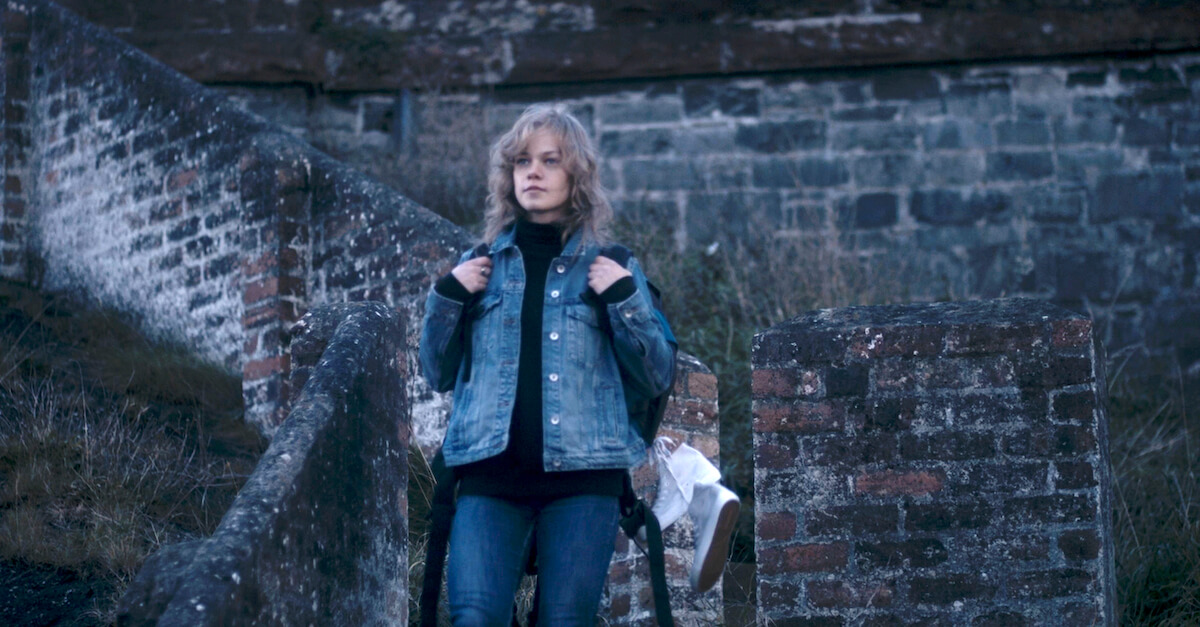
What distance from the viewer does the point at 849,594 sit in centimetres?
310

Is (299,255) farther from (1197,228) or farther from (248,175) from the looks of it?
(1197,228)

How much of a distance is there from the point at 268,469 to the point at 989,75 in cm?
701

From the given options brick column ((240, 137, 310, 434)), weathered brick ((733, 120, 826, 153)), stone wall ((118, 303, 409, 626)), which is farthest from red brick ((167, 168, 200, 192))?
weathered brick ((733, 120, 826, 153))

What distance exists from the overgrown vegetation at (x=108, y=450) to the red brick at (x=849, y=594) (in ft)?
6.82

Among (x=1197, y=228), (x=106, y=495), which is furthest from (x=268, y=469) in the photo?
(x=1197, y=228)

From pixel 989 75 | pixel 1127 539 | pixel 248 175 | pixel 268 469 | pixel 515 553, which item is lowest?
pixel 1127 539

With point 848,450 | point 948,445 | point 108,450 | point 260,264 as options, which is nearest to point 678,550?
point 848,450

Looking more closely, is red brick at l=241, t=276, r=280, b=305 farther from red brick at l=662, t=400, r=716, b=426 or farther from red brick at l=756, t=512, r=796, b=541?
red brick at l=756, t=512, r=796, b=541

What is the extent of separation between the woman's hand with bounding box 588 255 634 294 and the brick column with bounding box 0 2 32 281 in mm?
6224

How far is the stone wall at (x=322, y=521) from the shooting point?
224 centimetres

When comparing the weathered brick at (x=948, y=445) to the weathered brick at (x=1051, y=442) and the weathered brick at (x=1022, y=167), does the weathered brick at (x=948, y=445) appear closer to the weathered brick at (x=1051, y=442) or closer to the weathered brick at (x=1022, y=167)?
the weathered brick at (x=1051, y=442)

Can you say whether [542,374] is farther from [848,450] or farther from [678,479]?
[848,450]

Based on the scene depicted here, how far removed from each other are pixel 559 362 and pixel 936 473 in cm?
113

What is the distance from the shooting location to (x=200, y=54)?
856 centimetres
